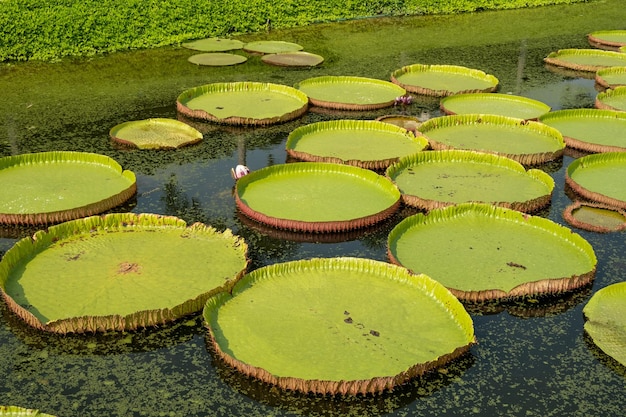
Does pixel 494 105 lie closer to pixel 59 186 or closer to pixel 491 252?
pixel 491 252

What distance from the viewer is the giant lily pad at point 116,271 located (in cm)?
390

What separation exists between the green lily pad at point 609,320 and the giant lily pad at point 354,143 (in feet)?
7.73

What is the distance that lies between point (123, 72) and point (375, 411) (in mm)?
6732

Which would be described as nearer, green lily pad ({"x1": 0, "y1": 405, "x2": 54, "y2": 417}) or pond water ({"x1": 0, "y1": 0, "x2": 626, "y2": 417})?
green lily pad ({"x1": 0, "y1": 405, "x2": 54, "y2": 417})

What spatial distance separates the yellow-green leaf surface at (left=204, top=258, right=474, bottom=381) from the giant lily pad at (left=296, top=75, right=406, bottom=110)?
142 inches

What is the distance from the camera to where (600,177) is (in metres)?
5.93

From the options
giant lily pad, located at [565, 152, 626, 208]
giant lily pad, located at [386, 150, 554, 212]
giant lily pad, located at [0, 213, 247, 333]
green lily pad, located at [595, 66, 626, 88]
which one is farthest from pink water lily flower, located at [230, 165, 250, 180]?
green lily pad, located at [595, 66, 626, 88]

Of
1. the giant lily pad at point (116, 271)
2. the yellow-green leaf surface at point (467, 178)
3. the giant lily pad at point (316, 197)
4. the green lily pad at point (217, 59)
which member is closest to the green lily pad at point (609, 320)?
the yellow-green leaf surface at point (467, 178)

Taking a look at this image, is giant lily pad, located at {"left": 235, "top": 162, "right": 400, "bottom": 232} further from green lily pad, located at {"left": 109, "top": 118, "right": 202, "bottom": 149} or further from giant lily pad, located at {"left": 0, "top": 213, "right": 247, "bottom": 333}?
green lily pad, located at {"left": 109, "top": 118, "right": 202, "bottom": 149}

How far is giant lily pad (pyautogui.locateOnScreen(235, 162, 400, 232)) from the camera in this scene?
5047mm

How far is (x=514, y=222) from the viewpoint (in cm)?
509

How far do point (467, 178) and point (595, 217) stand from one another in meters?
1.07

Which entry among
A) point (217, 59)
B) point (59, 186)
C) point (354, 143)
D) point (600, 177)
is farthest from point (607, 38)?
point (59, 186)

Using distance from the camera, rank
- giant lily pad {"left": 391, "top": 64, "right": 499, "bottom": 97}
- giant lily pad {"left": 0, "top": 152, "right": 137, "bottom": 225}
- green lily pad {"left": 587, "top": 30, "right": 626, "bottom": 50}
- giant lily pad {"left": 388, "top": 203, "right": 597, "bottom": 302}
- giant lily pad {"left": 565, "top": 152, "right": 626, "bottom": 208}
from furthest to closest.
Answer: green lily pad {"left": 587, "top": 30, "right": 626, "bottom": 50}, giant lily pad {"left": 391, "top": 64, "right": 499, "bottom": 97}, giant lily pad {"left": 565, "top": 152, "right": 626, "bottom": 208}, giant lily pad {"left": 0, "top": 152, "right": 137, "bottom": 225}, giant lily pad {"left": 388, "top": 203, "right": 597, "bottom": 302}
